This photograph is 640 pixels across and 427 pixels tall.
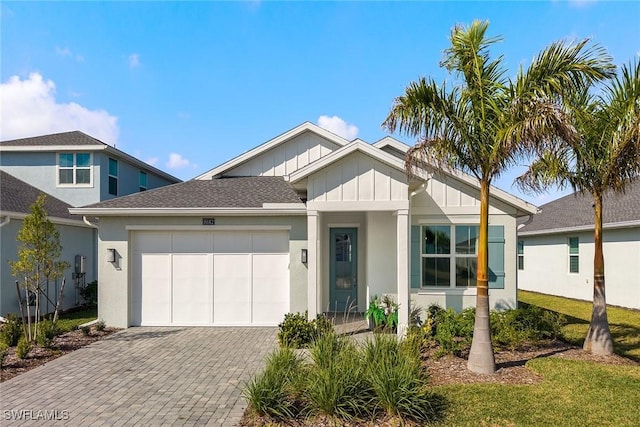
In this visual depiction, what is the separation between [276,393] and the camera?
16.1ft

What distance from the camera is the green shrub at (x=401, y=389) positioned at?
4.81 m

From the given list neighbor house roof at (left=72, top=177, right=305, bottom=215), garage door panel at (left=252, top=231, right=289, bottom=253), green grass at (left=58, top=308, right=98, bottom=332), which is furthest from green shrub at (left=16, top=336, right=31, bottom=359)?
garage door panel at (left=252, top=231, right=289, bottom=253)

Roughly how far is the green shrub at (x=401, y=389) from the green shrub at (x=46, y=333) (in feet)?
23.6

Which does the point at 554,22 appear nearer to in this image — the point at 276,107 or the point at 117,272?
the point at 276,107

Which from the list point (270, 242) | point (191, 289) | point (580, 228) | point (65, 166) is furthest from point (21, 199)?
point (580, 228)

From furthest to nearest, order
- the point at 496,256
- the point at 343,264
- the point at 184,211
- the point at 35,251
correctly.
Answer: the point at 343,264 → the point at 184,211 → the point at 496,256 → the point at 35,251

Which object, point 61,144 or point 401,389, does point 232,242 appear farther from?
point 61,144

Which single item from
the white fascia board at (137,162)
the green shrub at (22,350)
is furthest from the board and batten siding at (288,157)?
the green shrub at (22,350)

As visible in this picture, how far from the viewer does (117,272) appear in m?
10.2

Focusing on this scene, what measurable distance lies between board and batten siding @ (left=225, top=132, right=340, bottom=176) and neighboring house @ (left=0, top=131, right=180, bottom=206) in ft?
18.4

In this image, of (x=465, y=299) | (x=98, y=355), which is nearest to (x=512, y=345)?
(x=465, y=299)

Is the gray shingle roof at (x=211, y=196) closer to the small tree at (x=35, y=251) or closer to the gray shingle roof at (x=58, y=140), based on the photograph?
the small tree at (x=35, y=251)

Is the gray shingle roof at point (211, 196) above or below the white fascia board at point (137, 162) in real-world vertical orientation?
below

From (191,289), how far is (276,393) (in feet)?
20.5
